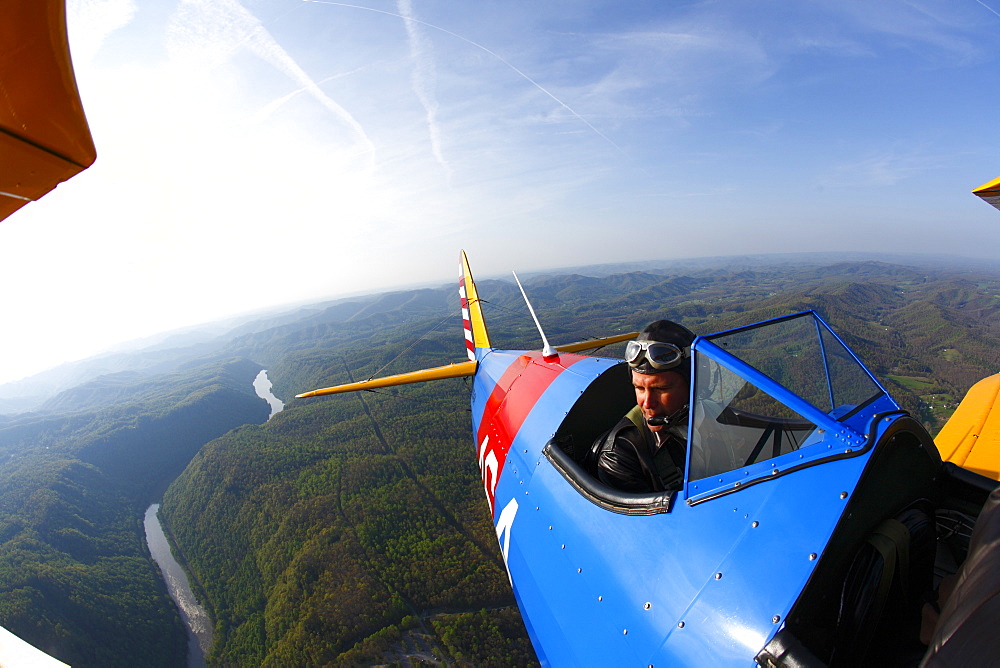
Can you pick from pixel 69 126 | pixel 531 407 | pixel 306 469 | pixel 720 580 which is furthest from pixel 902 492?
pixel 306 469

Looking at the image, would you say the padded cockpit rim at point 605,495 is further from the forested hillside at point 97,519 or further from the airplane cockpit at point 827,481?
the forested hillside at point 97,519

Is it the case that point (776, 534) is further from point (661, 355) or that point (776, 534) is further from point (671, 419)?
point (661, 355)

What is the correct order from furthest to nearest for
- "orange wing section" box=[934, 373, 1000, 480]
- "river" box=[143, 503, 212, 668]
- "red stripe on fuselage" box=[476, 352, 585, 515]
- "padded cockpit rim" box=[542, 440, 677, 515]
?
"river" box=[143, 503, 212, 668], "red stripe on fuselage" box=[476, 352, 585, 515], "orange wing section" box=[934, 373, 1000, 480], "padded cockpit rim" box=[542, 440, 677, 515]

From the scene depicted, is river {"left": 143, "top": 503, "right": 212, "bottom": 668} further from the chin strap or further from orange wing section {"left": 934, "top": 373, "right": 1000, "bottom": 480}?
orange wing section {"left": 934, "top": 373, "right": 1000, "bottom": 480}

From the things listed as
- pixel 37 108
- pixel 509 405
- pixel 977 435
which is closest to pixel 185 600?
pixel 509 405

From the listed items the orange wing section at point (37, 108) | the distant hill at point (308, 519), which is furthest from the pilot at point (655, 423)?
the distant hill at point (308, 519)

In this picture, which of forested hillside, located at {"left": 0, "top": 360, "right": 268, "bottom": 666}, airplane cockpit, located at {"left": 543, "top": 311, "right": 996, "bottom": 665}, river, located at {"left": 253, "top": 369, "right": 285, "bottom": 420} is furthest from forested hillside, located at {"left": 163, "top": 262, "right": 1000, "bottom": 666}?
river, located at {"left": 253, "top": 369, "right": 285, "bottom": 420}

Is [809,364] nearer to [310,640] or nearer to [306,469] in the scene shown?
[310,640]
